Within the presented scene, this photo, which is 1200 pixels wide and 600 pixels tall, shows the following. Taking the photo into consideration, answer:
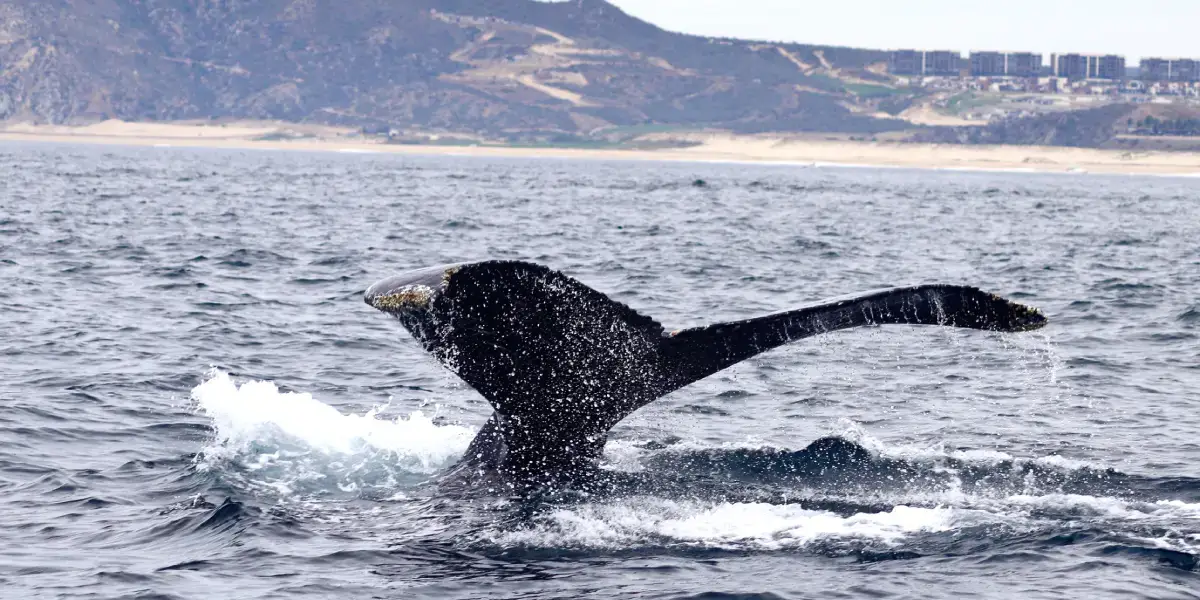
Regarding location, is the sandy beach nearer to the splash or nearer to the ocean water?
the ocean water

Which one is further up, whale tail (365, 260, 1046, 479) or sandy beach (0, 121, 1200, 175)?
whale tail (365, 260, 1046, 479)

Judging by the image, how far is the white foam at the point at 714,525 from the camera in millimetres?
7852

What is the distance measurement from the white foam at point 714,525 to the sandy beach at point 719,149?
116 m

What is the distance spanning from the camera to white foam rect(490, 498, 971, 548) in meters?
7.85

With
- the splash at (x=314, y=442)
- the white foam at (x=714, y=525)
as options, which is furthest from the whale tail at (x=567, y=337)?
the splash at (x=314, y=442)

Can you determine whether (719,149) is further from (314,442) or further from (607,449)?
(607,449)

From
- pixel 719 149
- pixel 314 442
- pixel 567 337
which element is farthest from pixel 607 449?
pixel 719 149

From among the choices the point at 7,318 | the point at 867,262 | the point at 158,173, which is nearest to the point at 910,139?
the point at 158,173

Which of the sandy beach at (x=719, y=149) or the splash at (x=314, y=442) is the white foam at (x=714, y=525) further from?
the sandy beach at (x=719, y=149)

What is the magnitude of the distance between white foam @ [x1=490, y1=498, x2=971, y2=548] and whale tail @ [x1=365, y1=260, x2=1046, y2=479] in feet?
1.31

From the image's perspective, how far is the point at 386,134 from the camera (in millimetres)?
185000

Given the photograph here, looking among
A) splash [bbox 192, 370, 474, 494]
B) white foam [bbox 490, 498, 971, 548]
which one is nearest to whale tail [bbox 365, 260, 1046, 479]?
white foam [bbox 490, 498, 971, 548]

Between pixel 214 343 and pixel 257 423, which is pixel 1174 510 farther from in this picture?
pixel 214 343

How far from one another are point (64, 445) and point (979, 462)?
6490 mm
